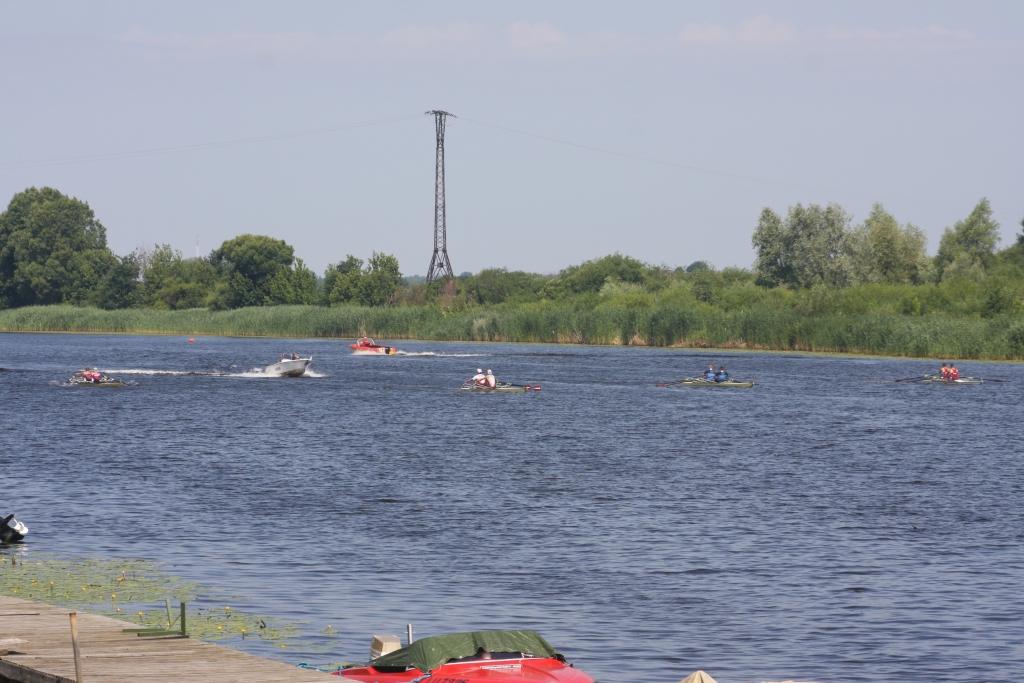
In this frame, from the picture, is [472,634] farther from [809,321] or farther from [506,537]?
[809,321]

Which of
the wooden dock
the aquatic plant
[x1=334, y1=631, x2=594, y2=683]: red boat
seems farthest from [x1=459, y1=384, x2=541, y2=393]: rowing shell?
[x1=334, y1=631, x2=594, y2=683]: red boat

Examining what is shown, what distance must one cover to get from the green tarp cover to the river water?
3376 mm

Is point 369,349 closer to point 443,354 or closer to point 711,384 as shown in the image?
point 443,354

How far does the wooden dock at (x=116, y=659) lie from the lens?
20.8 m

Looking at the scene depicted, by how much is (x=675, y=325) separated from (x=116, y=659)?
130m

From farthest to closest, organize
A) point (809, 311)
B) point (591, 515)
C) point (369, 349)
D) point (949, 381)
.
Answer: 1. point (369, 349)
2. point (809, 311)
3. point (949, 381)
4. point (591, 515)

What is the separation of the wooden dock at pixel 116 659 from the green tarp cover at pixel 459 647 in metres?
1.33

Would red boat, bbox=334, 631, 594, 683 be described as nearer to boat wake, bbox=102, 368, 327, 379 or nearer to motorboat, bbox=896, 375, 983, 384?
motorboat, bbox=896, 375, 983, 384

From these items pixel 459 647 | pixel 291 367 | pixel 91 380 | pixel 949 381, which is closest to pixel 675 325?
pixel 291 367

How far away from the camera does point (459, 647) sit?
22.0 meters

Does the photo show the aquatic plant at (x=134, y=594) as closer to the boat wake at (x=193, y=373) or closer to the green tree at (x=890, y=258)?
the boat wake at (x=193, y=373)

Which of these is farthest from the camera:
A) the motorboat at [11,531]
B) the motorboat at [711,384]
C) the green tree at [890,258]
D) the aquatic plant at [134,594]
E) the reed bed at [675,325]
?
the green tree at [890,258]

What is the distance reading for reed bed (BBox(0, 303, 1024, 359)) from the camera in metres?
126

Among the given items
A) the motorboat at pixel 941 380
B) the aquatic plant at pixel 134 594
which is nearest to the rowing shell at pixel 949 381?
the motorboat at pixel 941 380
